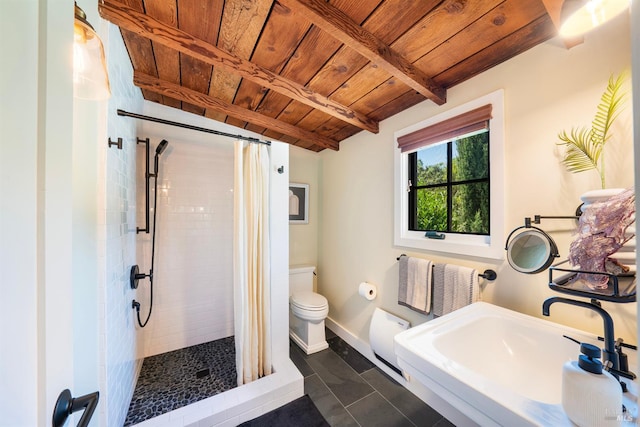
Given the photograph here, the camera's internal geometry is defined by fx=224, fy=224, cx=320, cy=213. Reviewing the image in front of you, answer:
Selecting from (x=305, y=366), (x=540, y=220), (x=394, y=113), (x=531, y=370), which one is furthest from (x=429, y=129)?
(x=305, y=366)

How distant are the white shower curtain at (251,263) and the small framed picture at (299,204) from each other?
38.5 inches

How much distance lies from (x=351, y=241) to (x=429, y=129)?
4.13 feet

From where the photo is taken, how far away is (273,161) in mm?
1778

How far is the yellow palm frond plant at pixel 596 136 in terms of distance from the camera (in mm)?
905

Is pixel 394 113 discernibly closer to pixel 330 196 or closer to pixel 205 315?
pixel 330 196

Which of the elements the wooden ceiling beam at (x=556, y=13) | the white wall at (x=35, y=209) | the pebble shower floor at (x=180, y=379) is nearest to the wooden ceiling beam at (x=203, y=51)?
the white wall at (x=35, y=209)

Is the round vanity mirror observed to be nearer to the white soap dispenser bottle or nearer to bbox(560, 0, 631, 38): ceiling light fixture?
the white soap dispenser bottle

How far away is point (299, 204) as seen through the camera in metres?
2.79

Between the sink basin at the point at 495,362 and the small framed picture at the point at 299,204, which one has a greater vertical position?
the small framed picture at the point at 299,204

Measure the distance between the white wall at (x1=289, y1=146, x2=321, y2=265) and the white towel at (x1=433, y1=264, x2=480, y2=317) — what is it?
1632 millimetres

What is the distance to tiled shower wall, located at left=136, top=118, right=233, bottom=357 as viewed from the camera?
6.75 feet

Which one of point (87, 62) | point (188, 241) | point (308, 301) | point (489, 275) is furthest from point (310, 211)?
point (87, 62)

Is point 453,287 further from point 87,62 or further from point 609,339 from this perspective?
point 87,62

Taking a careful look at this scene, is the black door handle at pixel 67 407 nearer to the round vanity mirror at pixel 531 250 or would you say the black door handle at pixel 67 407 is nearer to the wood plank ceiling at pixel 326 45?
the wood plank ceiling at pixel 326 45
